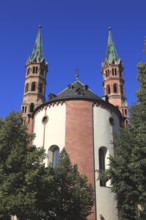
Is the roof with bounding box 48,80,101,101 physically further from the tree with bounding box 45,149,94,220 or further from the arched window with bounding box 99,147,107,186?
the tree with bounding box 45,149,94,220

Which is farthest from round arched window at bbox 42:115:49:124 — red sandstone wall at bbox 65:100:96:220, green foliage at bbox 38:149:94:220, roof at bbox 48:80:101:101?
green foliage at bbox 38:149:94:220

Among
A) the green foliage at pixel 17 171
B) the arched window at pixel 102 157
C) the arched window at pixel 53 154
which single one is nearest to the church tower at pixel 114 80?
the arched window at pixel 102 157

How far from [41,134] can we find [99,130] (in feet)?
19.8

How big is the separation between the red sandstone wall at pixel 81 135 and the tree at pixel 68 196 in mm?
7126

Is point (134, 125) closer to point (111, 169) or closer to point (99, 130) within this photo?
point (111, 169)

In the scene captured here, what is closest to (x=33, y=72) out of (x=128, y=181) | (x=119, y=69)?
(x=119, y=69)

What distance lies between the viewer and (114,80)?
50.8m

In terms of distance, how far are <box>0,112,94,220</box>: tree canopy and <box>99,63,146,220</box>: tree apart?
2346mm

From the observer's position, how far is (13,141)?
1848cm

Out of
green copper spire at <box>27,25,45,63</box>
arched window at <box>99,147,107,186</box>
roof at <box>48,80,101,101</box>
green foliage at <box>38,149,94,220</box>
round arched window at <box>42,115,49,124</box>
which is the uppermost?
green copper spire at <box>27,25,45,63</box>

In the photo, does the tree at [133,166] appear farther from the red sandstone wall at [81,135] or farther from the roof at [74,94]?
the roof at [74,94]

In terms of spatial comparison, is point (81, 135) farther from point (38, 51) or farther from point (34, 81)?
point (38, 51)

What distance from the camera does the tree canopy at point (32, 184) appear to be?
1605cm

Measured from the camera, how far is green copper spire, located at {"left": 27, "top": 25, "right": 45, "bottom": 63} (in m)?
51.8
